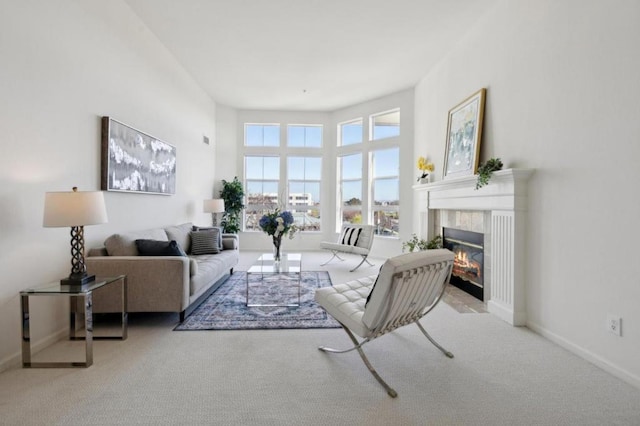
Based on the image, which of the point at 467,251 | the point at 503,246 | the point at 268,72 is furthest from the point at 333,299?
the point at 268,72

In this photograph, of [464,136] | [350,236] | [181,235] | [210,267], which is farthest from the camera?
[350,236]

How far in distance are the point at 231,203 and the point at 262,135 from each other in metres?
1.87

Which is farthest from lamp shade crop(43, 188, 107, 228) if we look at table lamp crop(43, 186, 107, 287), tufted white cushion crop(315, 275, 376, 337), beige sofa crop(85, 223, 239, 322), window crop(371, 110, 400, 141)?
window crop(371, 110, 400, 141)

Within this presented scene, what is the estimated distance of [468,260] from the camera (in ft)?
13.0

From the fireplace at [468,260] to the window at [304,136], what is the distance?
4068 mm

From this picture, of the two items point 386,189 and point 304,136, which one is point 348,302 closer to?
point 386,189

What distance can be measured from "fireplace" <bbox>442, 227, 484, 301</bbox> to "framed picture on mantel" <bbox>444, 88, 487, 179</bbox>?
80 cm

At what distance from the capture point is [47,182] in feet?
8.14

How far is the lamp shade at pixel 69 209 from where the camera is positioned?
2178 mm

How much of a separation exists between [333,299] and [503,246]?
6.08 ft

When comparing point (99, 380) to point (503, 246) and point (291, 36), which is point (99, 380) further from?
point (291, 36)

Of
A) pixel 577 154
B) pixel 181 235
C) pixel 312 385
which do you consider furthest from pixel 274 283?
pixel 577 154

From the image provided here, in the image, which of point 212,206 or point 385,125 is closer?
point 212,206

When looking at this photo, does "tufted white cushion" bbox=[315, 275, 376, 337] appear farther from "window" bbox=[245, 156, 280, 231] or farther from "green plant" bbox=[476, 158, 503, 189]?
"window" bbox=[245, 156, 280, 231]
